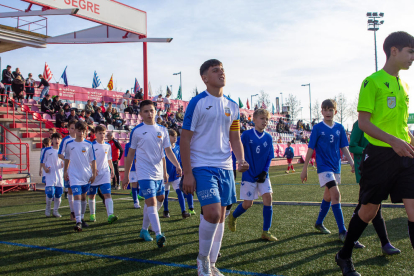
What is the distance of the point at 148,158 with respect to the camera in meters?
5.24

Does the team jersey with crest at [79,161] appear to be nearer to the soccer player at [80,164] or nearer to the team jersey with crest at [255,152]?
the soccer player at [80,164]

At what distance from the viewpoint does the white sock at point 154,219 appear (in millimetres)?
4855

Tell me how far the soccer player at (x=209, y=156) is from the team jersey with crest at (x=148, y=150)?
6.24ft

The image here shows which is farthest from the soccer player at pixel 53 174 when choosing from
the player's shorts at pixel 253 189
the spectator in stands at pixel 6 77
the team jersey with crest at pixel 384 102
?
the spectator in stands at pixel 6 77

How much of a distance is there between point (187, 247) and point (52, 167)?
17.4 feet

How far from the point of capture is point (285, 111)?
6144cm

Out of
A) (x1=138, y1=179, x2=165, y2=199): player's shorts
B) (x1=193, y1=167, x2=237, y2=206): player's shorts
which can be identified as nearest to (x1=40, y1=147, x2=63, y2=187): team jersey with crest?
(x1=138, y1=179, x2=165, y2=199): player's shorts

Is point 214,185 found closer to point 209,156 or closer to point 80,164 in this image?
point 209,156

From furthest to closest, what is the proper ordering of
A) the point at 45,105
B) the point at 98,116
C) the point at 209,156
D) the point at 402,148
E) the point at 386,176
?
the point at 98,116
the point at 45,105
the point at 209,156
the point at 386,176
the point at 402,148

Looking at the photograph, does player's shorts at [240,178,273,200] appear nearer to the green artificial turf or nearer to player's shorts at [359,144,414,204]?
the green artificial turf

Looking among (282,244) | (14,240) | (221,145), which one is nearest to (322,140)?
(282,244)

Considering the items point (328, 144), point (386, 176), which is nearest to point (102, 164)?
point (328, 144)

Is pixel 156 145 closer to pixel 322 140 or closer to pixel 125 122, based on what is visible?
pixel 322 140

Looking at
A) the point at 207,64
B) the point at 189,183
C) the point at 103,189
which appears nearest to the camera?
the point at 189,183
